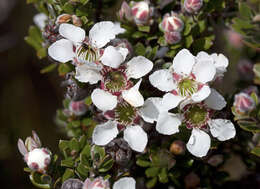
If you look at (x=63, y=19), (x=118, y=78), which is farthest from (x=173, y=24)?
(x=63, y=19)

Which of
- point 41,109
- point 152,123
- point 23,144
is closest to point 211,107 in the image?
point 152,123

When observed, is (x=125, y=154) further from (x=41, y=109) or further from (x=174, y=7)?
(x=41, y=109)

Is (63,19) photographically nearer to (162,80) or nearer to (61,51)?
(61,51)

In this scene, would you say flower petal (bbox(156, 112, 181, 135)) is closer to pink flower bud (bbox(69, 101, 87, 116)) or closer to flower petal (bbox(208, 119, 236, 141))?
flower petal (bbox(208, 119, 236, 141))

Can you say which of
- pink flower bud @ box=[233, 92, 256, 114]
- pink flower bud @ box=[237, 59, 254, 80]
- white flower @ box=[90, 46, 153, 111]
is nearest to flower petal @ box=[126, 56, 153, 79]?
white flower @ box=[90, 46, 153, 111]

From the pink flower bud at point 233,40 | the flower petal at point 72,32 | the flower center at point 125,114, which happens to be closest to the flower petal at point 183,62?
the flower center at point 125,114

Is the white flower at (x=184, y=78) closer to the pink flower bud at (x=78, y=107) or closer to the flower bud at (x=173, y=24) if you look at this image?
the flower bud at (x=173, y=24)

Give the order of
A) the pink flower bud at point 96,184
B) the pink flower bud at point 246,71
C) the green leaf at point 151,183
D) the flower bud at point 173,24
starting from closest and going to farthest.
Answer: the pink flower bud at point 96,184
the flower bud at point 173,24
the green leaf at point 151,183
the pink flower bud at point 246,71
